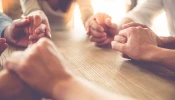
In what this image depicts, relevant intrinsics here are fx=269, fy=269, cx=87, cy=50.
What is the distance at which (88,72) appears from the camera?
0.62 metres

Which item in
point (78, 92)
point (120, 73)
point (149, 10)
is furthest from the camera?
point (149, 10)

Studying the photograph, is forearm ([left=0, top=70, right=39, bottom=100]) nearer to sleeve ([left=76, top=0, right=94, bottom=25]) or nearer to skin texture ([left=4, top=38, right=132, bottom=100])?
skin texture ([left=4, top=38, right=132, bottom=100])

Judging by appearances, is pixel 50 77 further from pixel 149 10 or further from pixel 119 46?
pixel 149 10

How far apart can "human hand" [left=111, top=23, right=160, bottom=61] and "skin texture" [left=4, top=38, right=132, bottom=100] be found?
0.89 ft

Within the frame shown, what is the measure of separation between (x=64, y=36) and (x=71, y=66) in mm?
434

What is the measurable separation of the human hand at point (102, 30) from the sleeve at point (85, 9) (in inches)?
11.1

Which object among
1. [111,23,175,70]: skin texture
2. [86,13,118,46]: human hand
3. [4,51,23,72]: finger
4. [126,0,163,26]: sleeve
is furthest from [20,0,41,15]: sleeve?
[4,51,23,72]: finger

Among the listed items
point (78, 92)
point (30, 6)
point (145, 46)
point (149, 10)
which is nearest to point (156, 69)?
point (145, 46)

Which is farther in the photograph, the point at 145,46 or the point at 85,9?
the point at 85,9

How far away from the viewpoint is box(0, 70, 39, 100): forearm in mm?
431

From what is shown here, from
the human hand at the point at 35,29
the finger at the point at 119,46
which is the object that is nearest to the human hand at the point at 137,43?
the finger at the point at 119,46

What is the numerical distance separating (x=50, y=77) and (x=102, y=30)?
56 centimetres

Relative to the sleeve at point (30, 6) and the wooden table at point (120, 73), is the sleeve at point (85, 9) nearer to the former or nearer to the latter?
the sleeve at point (30, 6)

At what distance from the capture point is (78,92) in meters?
0.39
